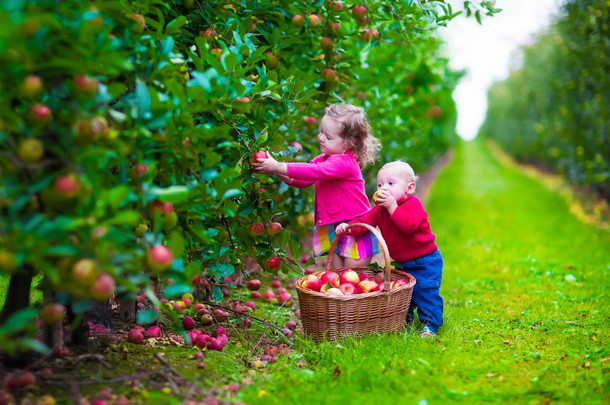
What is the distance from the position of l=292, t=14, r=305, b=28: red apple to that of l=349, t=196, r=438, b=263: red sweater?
4.24ft

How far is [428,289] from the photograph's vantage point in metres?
3.38

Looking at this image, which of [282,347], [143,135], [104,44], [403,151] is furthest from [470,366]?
[403,151]

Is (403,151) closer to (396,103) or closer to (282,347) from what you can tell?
(396,103)

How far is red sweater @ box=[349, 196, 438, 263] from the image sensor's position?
3332mm

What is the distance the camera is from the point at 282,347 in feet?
10.6

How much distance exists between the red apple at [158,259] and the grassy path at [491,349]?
828mm

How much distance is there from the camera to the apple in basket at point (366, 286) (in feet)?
10.1

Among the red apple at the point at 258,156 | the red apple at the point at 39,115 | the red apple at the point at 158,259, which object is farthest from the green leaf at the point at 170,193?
the red apple at the point at 258,156

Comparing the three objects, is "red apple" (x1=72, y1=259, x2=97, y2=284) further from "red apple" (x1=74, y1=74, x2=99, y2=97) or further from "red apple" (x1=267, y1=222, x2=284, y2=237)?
"red apple" (x1=267, y1=222, x2=284, y2=237)

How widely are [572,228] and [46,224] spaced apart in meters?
7.64

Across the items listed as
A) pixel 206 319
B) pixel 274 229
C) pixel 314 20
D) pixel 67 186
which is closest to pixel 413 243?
pixel 274 229

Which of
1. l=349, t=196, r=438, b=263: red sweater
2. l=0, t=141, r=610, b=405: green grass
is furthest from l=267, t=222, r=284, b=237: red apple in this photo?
l=0, t=141, r=610, b=405: green grass

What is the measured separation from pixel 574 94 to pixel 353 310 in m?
10.3

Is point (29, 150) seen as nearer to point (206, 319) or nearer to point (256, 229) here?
point (256, 229)
